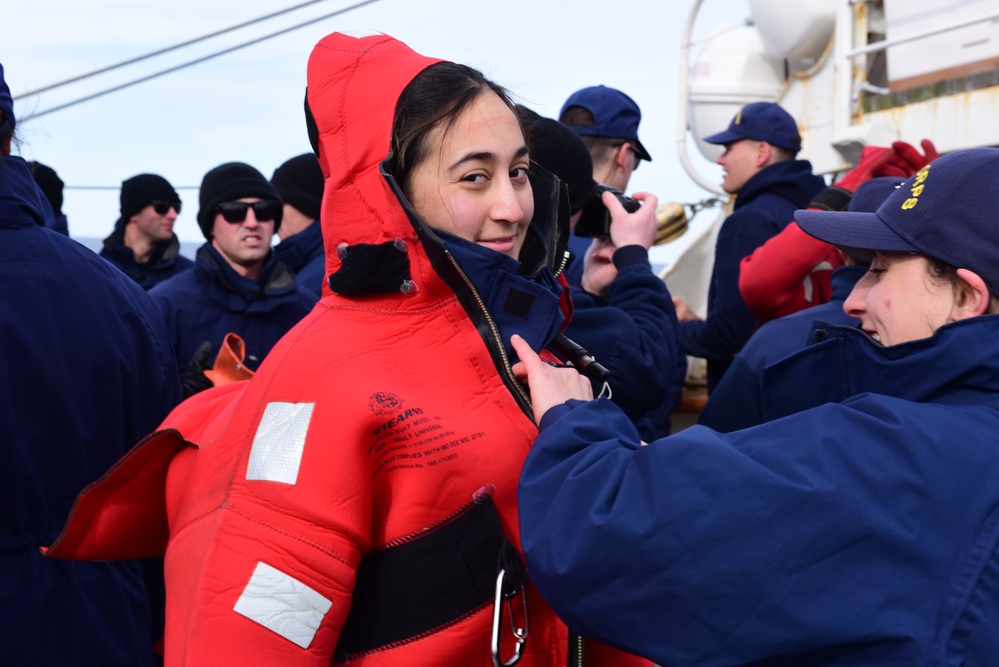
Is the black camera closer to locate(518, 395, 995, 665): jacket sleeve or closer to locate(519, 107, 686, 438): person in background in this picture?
locate(519, 107, 686, 438): person in background

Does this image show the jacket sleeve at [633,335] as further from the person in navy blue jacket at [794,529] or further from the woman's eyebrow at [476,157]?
the person in navy blue jacket at [794,529]

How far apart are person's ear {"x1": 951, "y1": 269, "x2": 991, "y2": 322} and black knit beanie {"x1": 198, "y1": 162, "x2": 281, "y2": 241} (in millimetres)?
3668

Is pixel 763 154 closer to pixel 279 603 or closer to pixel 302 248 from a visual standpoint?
pixel 302 248

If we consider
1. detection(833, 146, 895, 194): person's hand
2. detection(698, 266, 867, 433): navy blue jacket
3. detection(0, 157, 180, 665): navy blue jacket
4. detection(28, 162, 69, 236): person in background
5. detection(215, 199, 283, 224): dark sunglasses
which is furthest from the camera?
detection(28, 162, 69, 236): person in background

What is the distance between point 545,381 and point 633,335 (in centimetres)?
87

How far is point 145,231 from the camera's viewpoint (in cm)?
698

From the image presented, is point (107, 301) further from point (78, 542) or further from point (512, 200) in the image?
point (512, 200)

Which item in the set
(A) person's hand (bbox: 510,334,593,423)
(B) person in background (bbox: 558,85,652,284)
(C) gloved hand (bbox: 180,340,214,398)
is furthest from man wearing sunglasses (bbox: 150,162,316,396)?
(A) person's hand (bbox: 510,334,593,423)

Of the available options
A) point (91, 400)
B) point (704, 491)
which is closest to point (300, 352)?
point (704, 491)

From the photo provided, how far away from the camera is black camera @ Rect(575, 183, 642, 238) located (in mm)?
3066

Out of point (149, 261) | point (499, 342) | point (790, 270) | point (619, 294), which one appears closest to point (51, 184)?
point (149, 261)

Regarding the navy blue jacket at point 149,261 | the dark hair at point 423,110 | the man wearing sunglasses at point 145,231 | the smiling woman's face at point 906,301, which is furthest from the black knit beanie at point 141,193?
the smiling woman's face at point 906,301

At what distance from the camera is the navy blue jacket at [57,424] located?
2.24 metres

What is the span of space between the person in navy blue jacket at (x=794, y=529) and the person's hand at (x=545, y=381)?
→ 0.33 feet
